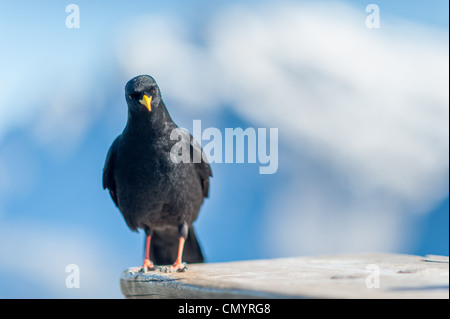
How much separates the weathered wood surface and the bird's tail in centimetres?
48

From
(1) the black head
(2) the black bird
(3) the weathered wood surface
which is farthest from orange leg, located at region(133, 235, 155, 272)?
(1) the black head

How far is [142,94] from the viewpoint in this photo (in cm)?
335

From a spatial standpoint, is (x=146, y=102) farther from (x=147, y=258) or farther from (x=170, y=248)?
(x=170, y=248)

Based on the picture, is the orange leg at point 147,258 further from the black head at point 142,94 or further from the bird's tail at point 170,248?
the black head at point 142,94

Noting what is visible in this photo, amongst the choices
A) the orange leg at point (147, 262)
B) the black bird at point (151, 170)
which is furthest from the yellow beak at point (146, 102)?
the orange leg at point (147, 262)

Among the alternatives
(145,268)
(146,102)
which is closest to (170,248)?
(145,268)

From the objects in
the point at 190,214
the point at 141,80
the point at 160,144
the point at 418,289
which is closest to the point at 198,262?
the point at 190,214

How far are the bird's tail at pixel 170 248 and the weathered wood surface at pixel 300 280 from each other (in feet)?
1.59

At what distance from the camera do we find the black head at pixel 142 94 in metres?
3.33

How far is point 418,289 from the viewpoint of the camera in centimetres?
222
